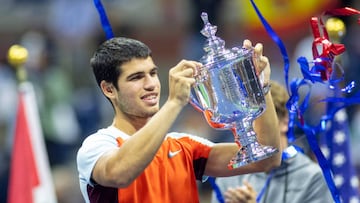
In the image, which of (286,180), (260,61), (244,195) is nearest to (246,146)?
(260,61)

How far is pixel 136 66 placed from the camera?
4.34m

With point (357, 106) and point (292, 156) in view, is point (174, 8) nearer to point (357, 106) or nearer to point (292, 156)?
point (357, 106)

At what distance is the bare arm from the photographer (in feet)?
13.0

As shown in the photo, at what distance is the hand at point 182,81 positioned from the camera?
398cm

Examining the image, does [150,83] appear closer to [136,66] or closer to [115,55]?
[136,66]

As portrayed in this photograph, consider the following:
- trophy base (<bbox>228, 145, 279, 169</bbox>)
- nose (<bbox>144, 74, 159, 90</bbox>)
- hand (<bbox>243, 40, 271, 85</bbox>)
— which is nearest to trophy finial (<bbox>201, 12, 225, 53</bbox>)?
hand (<bbox>243, 40, 271, 85</bbox>)

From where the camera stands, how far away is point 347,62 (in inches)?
344

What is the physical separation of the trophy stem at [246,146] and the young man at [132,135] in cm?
22

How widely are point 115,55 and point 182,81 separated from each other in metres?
0.50

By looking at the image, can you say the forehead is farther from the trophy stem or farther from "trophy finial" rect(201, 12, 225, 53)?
the trophy stem

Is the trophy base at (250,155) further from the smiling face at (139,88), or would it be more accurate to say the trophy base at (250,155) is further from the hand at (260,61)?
the smiling face at (139,88)

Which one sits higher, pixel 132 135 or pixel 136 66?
pixel 136 66

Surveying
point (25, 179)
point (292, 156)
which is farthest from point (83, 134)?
point (292, 156)

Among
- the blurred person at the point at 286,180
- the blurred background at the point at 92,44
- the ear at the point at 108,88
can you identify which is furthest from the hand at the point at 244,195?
the blurred background at the point at 92,44
